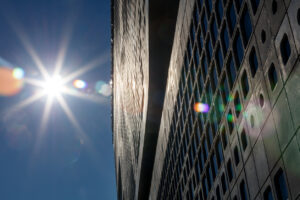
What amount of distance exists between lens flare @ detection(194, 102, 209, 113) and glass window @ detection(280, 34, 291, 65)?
13.4m

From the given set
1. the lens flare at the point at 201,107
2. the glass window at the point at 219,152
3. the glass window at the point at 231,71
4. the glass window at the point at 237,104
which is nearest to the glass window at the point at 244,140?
the glass window at the point at 237,104

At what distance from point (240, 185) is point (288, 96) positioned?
27.4 feet

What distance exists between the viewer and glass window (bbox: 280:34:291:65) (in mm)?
16766

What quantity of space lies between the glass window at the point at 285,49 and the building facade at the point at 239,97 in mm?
40

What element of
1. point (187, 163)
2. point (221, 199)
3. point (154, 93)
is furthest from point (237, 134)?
point (154, 93)

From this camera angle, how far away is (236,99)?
2342 cm

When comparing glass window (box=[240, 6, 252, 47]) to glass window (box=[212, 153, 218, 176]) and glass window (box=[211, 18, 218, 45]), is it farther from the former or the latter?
glass window (box=[212, 153, 218, 176])

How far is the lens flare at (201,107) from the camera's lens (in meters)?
30.5

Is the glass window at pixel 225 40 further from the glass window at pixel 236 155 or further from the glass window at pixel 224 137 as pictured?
the glass window at pixel 236 155

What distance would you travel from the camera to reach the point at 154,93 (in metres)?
54.5

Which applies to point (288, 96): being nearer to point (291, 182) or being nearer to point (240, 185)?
point (291, 182)

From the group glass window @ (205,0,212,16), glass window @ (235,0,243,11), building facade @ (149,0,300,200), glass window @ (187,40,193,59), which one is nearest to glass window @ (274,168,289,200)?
building facade @ (149,0,300,200)

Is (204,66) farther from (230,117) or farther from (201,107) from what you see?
(230,117)

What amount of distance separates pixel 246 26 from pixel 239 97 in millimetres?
3964
